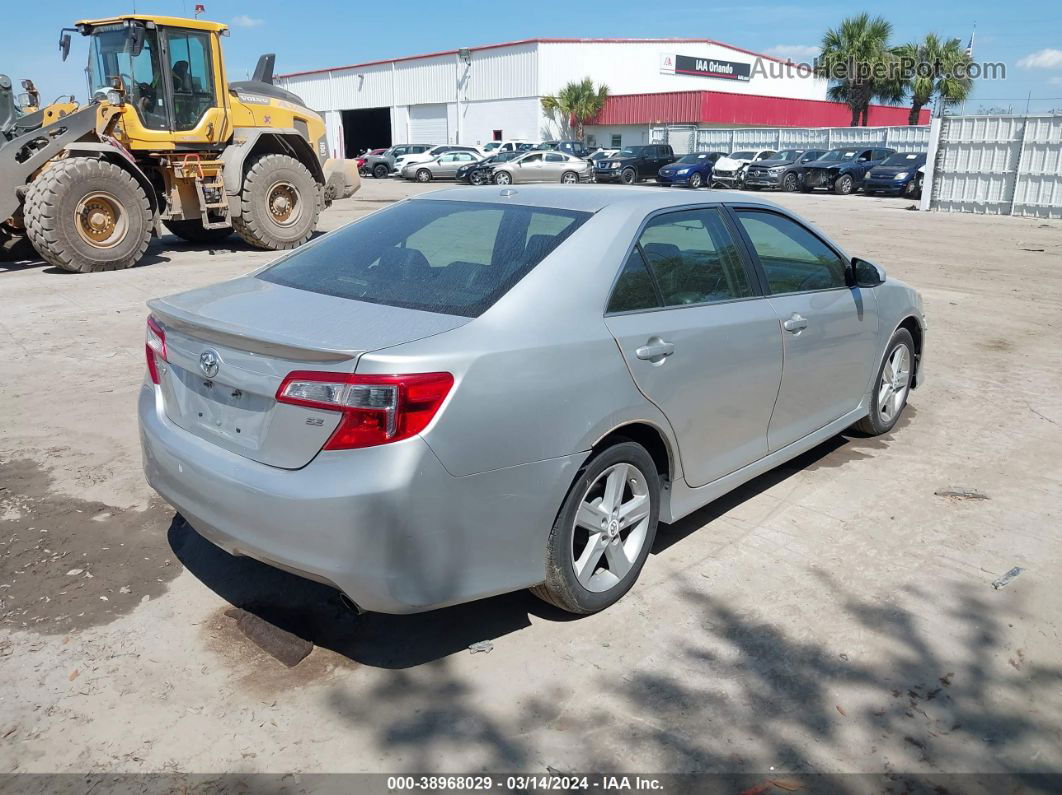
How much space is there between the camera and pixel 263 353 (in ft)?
9.26

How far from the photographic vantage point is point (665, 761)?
266cm

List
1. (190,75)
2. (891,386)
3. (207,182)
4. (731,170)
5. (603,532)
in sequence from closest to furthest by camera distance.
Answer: (603,532), (891,386), (190,75), (207,182), (731,170)

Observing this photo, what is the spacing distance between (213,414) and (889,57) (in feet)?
185

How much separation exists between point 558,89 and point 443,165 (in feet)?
51.9

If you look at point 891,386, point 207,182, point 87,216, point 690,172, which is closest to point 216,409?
point 891,386

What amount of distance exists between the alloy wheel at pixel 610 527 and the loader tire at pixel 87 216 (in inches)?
422

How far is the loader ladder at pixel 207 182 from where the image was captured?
42.6 feet

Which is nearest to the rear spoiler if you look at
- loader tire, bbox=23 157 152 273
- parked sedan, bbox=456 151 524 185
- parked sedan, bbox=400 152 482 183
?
loader tire, bbox=23 157 152 273

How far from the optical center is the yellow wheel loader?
457 inches

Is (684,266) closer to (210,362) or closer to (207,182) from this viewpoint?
(210,362)

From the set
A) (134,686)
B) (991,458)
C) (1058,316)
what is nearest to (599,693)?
(134,686)

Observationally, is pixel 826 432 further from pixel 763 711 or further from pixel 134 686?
pixel 134 686

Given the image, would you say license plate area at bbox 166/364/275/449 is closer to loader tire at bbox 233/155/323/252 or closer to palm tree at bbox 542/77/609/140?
loader tire at bbox 233/155/323/252

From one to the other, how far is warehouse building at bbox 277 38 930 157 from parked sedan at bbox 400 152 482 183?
910 centimetres
